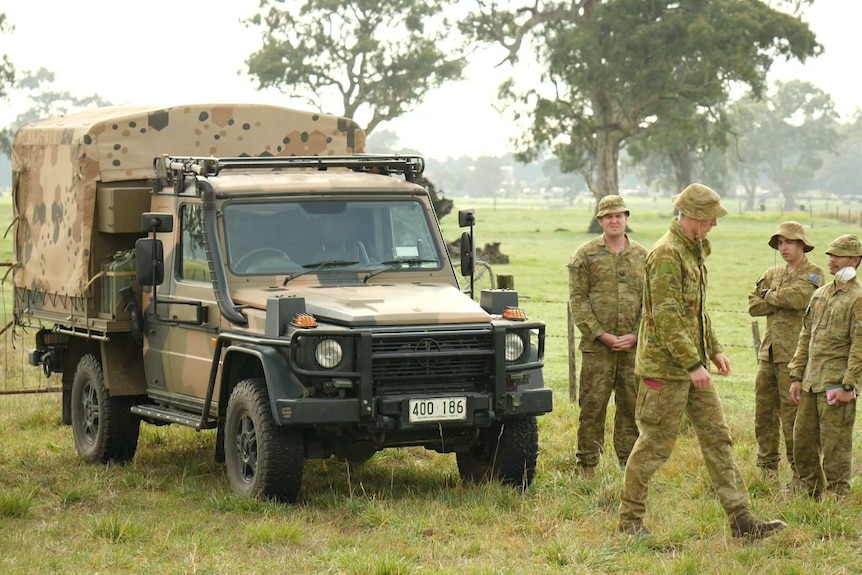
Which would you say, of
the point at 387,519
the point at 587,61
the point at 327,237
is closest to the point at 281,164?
the point at 327,237

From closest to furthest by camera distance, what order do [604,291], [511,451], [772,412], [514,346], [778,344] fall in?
[514,346] → [511,451] → [778,344] → [772,412] → [604,291]

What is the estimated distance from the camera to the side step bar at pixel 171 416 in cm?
1014

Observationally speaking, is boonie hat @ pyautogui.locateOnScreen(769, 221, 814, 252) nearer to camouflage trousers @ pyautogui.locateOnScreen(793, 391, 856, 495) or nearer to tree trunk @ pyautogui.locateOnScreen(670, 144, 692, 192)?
camouflage trousers @ pyautogui.locateOnScreen(793, 391, 856, 495)

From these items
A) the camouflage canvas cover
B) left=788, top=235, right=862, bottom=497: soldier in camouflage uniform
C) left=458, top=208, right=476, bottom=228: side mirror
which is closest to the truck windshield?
left=458, top=208, right=476, bottom=228: side mirror

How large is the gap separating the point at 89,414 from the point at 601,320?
427 centimetres

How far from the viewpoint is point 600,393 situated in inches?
414

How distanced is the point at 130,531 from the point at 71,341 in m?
4.17

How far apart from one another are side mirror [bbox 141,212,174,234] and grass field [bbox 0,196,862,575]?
5.94 feet

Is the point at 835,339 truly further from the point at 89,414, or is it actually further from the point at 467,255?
the point at 89,414

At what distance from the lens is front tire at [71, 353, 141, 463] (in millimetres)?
11344

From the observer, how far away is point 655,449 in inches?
324

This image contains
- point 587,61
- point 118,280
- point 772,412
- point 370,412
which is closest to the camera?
point 370,412

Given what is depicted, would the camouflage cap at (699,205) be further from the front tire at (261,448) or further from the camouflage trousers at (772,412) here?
the front tire at (261,448)

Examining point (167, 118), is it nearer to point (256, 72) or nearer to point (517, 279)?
point (517, 279)
